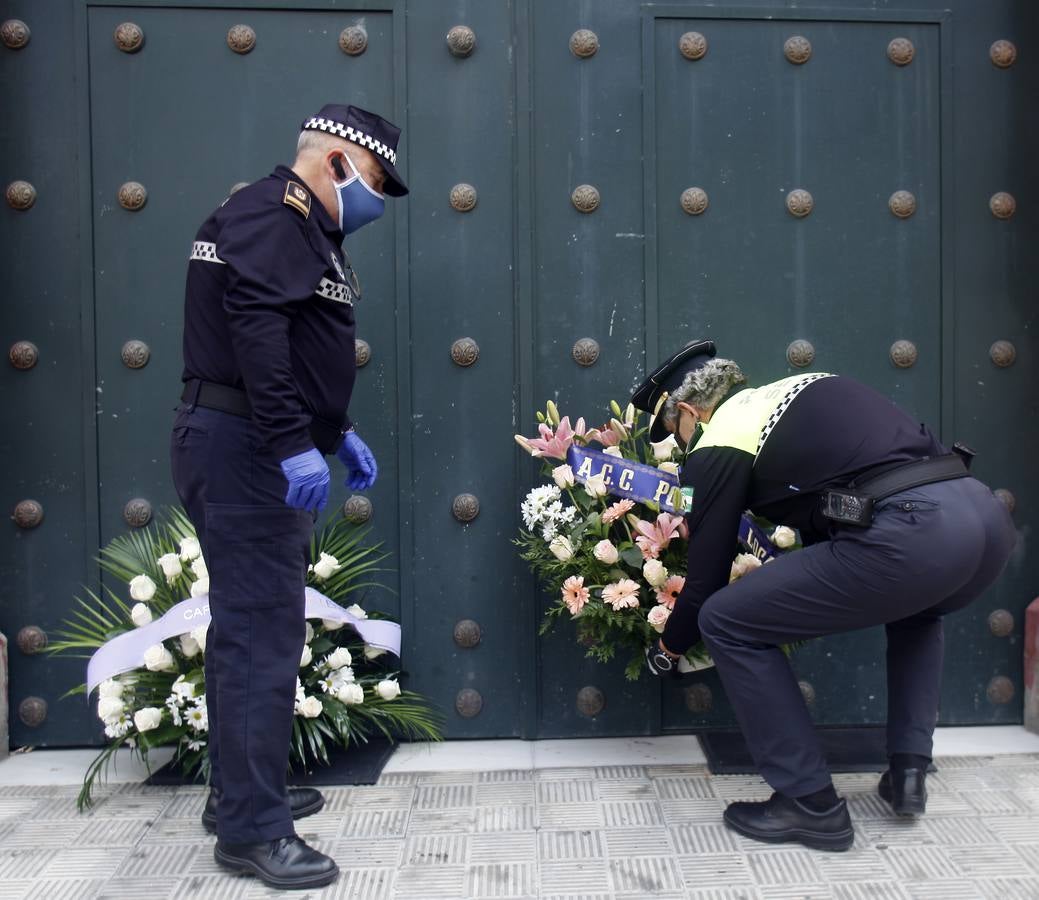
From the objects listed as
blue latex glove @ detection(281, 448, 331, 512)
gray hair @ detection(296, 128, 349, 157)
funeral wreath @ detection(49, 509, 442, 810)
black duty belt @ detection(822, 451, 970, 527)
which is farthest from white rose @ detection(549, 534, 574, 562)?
gray hair @ detection(296, 128, 349, 157)

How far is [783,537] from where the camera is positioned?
3.36 meters

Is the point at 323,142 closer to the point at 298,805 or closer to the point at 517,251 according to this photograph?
the point at 517,251

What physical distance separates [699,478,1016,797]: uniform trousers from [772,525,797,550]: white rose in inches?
19.6

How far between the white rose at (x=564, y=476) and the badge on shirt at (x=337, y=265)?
1016mm

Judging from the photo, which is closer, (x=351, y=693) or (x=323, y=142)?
(x=323, y=142)

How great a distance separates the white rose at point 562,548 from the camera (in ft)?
10.9

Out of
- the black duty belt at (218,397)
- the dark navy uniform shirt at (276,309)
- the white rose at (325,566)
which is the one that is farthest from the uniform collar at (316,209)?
the white rose at (325,566)

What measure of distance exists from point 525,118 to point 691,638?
184 centimetres

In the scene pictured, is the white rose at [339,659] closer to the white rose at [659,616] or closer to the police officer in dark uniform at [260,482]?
the police officer in dark uniform at [260,482]

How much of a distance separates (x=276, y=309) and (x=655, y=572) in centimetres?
142

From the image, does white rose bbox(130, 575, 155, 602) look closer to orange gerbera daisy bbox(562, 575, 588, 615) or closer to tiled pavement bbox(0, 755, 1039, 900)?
tiled pavement bbox(0, 755, 1039, 900)

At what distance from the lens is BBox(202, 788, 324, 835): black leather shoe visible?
117 inches

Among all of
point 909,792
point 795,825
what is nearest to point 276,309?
point 795,825

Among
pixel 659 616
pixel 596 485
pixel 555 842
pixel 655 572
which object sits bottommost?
pixel 555 842
